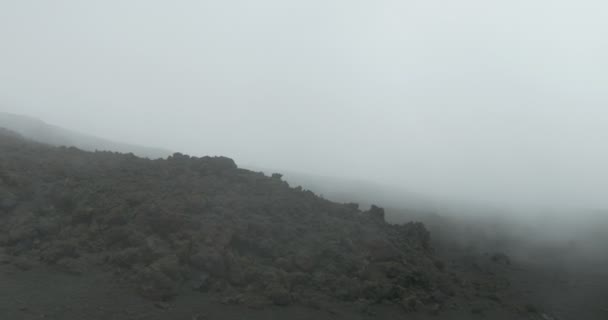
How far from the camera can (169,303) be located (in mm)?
13789

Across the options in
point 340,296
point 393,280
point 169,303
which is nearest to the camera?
point 169,303

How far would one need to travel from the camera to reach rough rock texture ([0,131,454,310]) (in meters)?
15.4

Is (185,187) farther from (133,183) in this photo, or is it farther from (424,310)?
(424,310)

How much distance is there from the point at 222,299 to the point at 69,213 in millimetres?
6939

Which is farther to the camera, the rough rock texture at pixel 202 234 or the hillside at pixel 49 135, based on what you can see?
the hillside at pixel 49 135

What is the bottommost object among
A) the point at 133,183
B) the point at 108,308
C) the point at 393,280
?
the point at 108,308

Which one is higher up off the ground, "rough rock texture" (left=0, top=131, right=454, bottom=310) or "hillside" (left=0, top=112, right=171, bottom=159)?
"hillside" (left=0, top=112, right=171, bottom=159)

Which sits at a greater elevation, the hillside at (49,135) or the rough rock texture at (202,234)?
the hillside at (49,135)

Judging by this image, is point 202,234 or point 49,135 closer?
point 202,234

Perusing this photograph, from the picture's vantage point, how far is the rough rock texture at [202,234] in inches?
606

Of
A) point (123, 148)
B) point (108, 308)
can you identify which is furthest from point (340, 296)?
point (123, 148)

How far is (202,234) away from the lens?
56.5 ft

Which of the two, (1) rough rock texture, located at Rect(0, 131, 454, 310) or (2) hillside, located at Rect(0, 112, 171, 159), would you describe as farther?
(2) hillside, located at Rect(0, 112, 171, 159)

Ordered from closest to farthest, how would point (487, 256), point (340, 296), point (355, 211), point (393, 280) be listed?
point (340, 296) < point (393, 280) < point (355, 211) < point (487, 256)
